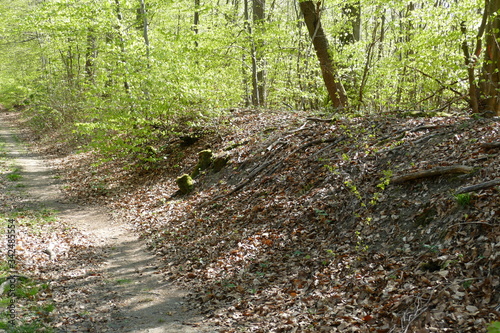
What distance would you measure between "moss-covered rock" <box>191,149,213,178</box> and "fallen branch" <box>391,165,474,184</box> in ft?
23.1

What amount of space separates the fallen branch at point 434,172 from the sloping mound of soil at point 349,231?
23 mm

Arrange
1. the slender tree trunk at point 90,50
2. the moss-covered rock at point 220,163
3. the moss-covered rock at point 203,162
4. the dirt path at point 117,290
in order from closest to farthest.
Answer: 1. the dirt path at point 117,290
2. the moss-covered rock at point 220,163
3. the moss-covered rock at point 203,162
4. the slender tree trunk at point 90,50

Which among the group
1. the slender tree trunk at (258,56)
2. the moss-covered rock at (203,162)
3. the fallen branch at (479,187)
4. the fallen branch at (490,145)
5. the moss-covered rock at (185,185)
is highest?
the slender tree trunk at (258,56)

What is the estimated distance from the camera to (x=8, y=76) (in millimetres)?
32344

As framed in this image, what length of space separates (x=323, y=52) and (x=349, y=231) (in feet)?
20.7

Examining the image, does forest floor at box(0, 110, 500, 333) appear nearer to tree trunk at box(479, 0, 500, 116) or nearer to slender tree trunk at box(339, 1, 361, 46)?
tree trunk at box(479, 0, 500, 116)

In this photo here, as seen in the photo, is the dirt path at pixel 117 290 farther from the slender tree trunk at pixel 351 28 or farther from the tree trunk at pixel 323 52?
the slender tree trunk at pixel 351 28

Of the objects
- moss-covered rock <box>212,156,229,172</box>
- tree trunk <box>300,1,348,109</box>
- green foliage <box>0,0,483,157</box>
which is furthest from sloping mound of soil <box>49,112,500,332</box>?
green foliage <box>0,0,483,157</box>

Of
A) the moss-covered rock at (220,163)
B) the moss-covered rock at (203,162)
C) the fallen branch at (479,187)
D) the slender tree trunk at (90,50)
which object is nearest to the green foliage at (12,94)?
the slender tree trunk at (90,50)

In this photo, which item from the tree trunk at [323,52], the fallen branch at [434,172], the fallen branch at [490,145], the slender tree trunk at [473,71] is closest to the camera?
the fallen branch at [434,172]

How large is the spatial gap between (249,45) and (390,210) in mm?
10494

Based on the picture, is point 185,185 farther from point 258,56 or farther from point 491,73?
point 491,73

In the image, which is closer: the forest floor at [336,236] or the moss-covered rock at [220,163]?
the forest floor at [336,236]

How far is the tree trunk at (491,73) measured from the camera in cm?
705
